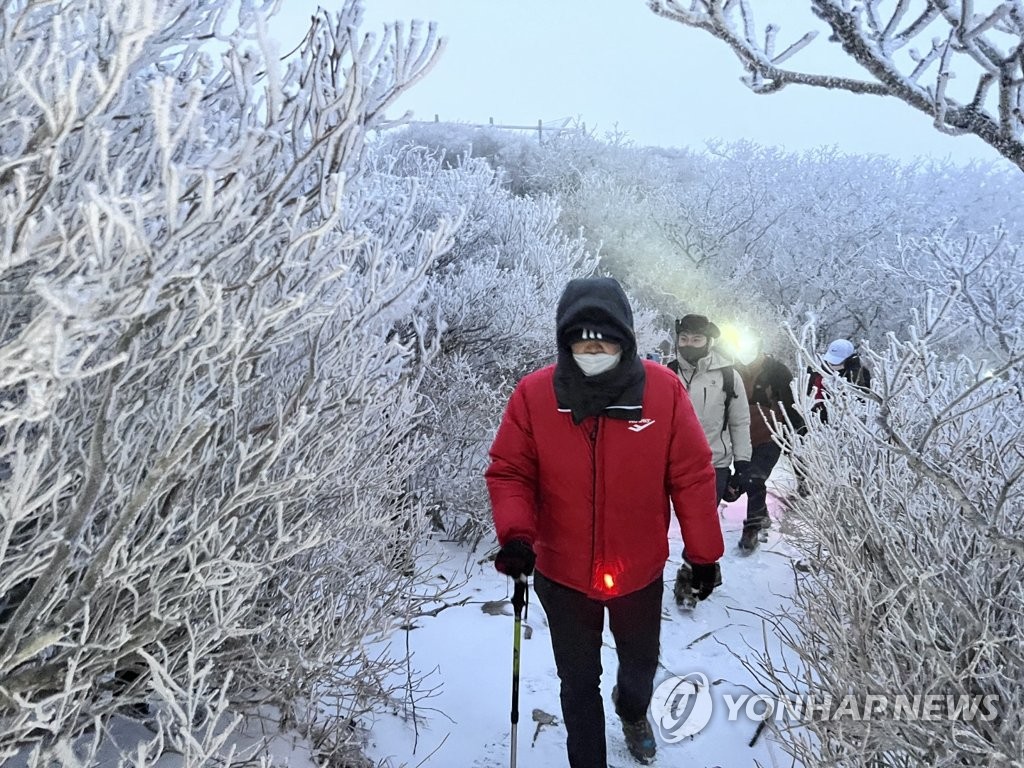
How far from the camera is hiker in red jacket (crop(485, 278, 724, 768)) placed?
8.54ft

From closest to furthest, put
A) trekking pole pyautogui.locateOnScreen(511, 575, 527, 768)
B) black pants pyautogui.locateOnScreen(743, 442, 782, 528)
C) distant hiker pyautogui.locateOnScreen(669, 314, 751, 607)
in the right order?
1. trekking pole pyautogui.locateOnScreen(511, 575, 527, 768)
2. distant hiker pyautogui.locateOnScreen(669, 314, 751, 607)
3. black pants pyautogui.locateOnScreen(743, 442, 782, 528)

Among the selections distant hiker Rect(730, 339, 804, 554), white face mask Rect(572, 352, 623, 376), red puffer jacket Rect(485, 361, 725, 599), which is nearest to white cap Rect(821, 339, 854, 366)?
distant hiker Rect(730, 339, 804, 554)

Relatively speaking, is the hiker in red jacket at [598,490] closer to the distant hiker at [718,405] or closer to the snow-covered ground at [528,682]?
the snow-covered ground at [528,682]

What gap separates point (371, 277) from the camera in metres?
2.19

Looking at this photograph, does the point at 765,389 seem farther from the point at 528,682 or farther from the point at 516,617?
the point at 516,617

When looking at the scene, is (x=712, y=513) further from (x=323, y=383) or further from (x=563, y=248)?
(x=563, y=248)

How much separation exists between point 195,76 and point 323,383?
2.97 ft

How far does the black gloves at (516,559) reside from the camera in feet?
8.50

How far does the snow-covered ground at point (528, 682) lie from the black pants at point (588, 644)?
411mm

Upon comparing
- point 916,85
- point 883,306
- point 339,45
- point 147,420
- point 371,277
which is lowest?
point 883,306

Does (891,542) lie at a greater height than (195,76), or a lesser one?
lesser

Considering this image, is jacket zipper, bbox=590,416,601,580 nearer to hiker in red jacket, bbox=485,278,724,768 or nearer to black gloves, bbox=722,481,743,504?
hiker in red jacket, bbox=485,278,724,768

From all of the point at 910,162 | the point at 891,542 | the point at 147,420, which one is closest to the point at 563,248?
the point at 891,542

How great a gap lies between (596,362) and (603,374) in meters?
0.06
